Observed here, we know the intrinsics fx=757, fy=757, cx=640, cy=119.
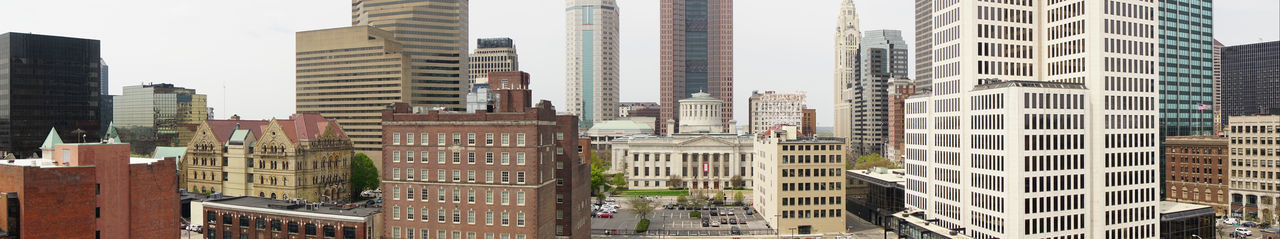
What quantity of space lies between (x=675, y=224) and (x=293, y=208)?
6712 centimetres

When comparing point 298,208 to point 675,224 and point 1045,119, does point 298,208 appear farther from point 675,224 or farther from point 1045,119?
point 1045,119

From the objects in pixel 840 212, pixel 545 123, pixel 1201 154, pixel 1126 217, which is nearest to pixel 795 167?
pixel 840 212

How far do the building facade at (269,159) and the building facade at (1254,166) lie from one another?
174 meters

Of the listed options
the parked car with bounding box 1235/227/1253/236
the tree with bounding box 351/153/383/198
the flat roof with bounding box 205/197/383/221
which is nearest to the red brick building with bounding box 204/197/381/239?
the flat roof with bounding box 205/197/383/221

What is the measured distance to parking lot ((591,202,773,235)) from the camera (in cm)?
12875

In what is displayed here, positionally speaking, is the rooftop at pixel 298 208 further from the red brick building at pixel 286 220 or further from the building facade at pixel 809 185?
the building facade at pixel 809 185

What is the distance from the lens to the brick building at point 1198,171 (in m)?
150

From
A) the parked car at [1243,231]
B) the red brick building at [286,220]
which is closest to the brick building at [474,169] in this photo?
the red brick building at [286,220]

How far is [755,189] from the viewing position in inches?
6309

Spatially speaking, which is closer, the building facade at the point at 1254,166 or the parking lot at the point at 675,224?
the parking lot at the point at 675,224

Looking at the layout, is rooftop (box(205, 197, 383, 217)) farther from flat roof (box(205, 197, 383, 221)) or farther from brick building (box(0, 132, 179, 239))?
brick building (box(0, 132, 179, 239))

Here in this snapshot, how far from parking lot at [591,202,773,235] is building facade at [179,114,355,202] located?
53703 millimetres

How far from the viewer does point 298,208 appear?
97438 mm

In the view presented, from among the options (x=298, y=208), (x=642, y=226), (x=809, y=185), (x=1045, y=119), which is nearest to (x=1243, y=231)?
(x=1045, y=119)
